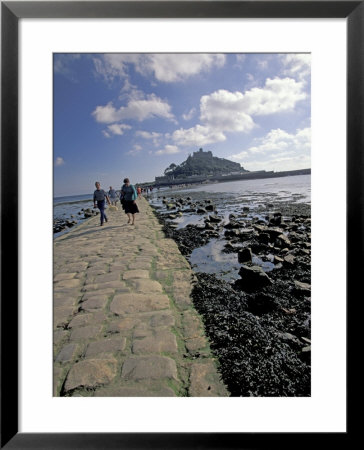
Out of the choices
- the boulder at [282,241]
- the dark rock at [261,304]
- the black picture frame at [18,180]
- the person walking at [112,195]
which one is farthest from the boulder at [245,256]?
the person walking at [112,195]

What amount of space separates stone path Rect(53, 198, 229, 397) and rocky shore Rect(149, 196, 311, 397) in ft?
0.51

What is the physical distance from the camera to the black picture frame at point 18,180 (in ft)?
4.42

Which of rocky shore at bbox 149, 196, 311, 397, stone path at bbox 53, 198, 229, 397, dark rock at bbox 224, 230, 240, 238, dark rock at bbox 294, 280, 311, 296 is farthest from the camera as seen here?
dark rock at bbox 224, 230, 240, 238

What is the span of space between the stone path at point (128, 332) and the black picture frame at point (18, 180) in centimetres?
23

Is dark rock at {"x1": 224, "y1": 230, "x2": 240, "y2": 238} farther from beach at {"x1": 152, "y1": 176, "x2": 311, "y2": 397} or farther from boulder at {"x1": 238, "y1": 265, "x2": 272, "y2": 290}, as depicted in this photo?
boulder at {"x1": 238, "y1": 265, "x2": 272, "y2": 290}

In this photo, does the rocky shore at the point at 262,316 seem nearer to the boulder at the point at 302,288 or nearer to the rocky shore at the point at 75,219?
the boulder at the point at 302,288

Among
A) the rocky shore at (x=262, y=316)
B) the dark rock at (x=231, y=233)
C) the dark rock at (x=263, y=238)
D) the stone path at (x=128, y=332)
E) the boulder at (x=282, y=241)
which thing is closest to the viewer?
the stone path at (x=128, y=332)

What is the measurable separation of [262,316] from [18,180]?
2.38 m

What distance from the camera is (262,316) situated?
7.74ft

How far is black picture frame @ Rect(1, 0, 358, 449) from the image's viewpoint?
135cm

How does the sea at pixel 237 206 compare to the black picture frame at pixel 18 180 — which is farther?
the sea at pixel 237 206

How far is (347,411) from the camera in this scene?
143cm

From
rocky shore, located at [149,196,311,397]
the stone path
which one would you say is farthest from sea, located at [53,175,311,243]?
the stone path

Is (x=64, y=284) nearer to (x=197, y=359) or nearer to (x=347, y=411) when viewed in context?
(x=197, y=359)
